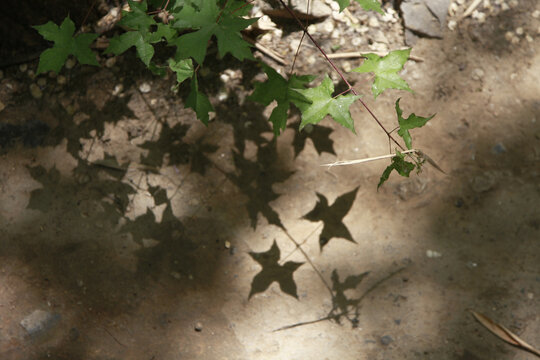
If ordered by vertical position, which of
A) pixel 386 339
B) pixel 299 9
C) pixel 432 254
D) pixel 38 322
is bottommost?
pixel 38 322

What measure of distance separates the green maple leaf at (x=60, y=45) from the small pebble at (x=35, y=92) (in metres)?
0.82

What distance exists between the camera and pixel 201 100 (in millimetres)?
2238

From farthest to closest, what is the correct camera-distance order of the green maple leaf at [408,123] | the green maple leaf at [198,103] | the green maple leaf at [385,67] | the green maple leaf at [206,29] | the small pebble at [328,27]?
the small pebble at [328,27] → the green maple leaf at [198,103] → the green maple leaf at [385,67] → the green maple leaf at [408,123] → the green maple leaf at [206,29]

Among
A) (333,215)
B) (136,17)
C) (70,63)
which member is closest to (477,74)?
(333,215)

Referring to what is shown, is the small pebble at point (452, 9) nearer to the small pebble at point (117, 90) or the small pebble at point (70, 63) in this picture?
the small pebble at point (117, 90)

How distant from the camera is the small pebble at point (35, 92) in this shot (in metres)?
2.86

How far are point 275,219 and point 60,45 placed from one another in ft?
4.91

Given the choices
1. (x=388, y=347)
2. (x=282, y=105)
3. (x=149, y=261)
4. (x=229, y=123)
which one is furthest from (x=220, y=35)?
(x=388, y=347)

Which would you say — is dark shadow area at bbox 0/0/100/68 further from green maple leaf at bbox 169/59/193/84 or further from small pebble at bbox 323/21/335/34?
small pebble at bbox 323/21/335/34

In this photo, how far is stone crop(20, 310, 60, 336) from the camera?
2.62 meters

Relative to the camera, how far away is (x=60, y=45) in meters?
2.11

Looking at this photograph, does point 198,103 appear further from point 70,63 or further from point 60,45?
point 70,63

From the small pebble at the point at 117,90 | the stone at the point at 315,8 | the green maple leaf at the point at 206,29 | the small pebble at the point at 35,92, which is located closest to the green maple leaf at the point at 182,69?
the green maple leaf at the point at 206,29

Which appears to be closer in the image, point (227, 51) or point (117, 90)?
point (227, 51)
